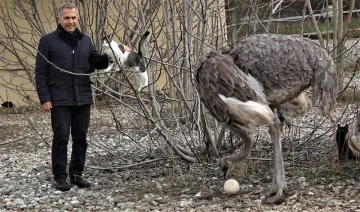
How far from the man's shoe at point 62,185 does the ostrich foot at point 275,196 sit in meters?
2.15

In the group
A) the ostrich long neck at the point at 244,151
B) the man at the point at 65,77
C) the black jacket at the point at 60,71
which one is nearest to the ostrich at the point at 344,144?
the ostrich long neck at the point at 244,151

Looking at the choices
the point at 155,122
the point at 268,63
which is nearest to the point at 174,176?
the point at 155,122

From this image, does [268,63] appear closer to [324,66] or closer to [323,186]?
[324,66]

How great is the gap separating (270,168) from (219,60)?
182 centimetres

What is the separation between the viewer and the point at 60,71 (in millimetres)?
6684

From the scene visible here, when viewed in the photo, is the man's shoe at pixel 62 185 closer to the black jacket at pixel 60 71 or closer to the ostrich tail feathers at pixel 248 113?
the black jacket at pixel 60 71

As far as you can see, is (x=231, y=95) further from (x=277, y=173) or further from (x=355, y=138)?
(x=355, y=138)

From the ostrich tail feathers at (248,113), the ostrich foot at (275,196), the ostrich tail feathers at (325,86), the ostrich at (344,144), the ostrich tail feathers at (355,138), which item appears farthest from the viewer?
the ostrich at (344,144)

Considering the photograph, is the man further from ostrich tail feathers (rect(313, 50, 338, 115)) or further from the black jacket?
ostrich tail feathers (rect(313, 50, 338, 115))

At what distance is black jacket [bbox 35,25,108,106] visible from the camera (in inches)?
265

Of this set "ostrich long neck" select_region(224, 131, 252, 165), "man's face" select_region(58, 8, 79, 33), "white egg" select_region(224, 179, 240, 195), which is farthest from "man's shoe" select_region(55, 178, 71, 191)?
"ostrich long neck" select_region(224, 131, 252, 165)

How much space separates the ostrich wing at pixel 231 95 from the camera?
546cm

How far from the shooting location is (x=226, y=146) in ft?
25.7

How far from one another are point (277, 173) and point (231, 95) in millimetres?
865
